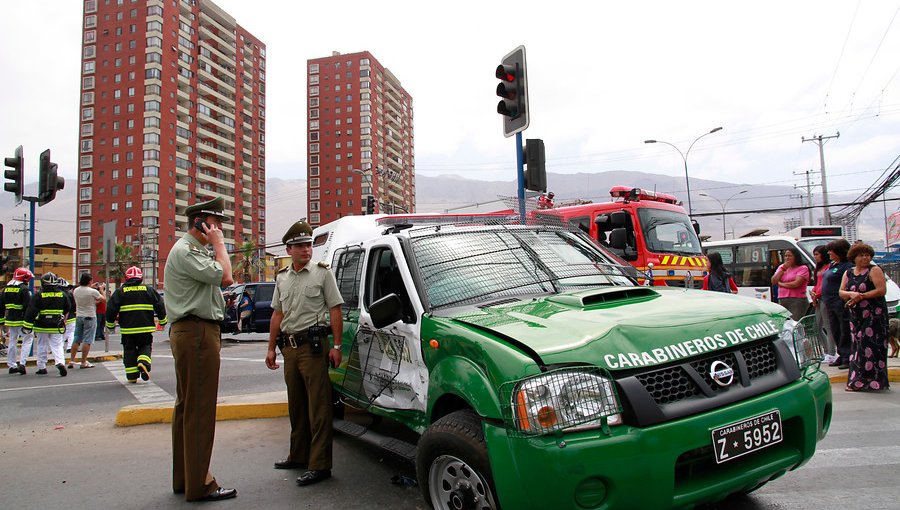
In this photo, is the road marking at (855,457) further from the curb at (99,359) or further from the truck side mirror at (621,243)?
the curb at (99,359)

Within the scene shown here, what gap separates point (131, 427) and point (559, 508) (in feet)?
17.1

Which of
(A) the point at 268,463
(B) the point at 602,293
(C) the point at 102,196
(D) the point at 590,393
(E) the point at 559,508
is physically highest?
(C) the point at 102,196

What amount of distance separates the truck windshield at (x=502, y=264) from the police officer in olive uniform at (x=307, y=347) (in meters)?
0.87

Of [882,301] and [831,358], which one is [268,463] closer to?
[882,301]

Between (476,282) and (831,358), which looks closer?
(476,282)

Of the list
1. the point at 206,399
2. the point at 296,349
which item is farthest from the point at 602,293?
the point at 206,399

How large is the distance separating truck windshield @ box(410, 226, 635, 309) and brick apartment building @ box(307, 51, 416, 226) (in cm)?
10395

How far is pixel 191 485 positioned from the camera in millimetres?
3705

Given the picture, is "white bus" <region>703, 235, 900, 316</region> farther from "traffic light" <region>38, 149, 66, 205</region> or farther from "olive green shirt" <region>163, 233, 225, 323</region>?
"traffic light" <region>38, 149, 66, 205</region>

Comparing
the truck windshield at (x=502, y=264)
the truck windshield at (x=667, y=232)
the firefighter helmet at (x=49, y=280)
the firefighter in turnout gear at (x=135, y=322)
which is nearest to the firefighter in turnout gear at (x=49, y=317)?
the firefighter helmet at (x=49, y=280)

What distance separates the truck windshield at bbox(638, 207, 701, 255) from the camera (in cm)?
1134

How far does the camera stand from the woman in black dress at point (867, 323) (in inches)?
246

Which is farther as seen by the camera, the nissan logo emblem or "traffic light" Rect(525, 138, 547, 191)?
"traffic light" Rect(525, 138, 547, 191)

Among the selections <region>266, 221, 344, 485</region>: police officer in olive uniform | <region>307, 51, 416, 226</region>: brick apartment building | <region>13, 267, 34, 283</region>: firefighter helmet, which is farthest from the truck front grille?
<region>307, 51, 416, 226</region>: brick apartment building
